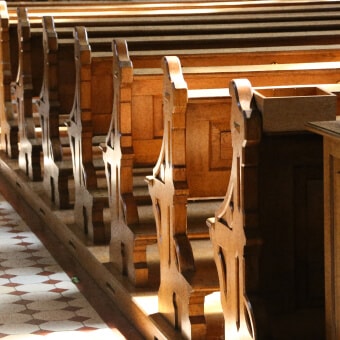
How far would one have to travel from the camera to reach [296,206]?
4020 mm

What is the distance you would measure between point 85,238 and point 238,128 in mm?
2698

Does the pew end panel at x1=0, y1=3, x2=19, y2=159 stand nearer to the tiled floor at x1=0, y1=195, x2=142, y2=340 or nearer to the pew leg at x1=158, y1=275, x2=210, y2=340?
the tiled floor at x1=0, y1=195, x2=142, y2=340

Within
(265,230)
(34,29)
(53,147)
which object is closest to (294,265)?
(265,230)

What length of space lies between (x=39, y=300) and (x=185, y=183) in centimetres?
145

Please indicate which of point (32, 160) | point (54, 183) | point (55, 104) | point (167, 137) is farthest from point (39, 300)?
point (32, 160)

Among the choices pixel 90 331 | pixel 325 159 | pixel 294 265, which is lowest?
pixel 90 331

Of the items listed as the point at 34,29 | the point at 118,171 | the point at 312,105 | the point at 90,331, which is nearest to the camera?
the point at 312,105

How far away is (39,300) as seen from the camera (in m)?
5.68

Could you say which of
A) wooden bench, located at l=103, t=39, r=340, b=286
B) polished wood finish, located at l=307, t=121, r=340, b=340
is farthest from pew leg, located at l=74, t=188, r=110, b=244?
polished wood finish, located at l=307, t=121, r=340, b=340

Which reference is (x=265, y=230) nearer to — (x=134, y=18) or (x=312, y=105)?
(x=312, y=105)

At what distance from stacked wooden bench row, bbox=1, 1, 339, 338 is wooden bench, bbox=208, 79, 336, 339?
0.59 feet

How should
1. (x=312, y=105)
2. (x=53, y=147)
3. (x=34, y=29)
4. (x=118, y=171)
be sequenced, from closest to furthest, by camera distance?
(x=312, y=105), (x=118, y=171), (x=53, y=147), (x=34, y=29)

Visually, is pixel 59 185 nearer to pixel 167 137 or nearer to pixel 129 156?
pixel 129 156

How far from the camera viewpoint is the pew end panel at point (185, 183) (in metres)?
4.56
